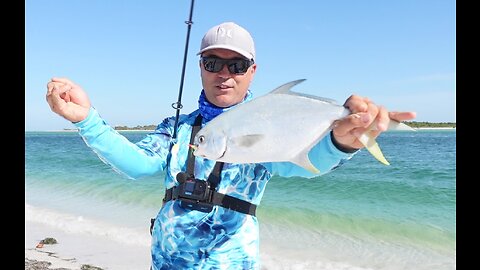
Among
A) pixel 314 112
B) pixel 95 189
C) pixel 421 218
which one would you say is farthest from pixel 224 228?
pixel 95 189

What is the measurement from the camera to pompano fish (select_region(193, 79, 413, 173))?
1.61m

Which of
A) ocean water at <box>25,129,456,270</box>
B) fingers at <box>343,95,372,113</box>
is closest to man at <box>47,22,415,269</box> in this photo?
fingers at <box>343,95,372,113</box>

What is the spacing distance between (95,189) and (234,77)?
18847mm

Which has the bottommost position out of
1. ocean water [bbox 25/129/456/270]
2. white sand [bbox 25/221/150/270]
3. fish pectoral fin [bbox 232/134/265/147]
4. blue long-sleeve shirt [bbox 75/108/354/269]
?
ocean water [bbox 25/129/456/270]

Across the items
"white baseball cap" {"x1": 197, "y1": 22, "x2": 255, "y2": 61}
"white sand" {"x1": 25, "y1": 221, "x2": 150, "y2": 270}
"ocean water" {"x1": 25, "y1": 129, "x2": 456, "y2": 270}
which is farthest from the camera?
"ocean water" {"x1": 25, "y1": 129, "x2": 456, "y2": 270}

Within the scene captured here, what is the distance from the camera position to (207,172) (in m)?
2.54

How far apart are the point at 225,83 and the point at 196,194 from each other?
606 millimetres

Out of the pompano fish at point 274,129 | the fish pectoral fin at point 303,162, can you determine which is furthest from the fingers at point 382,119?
the fish pectoral fin at point 303,162

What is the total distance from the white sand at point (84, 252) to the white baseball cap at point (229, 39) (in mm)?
6483

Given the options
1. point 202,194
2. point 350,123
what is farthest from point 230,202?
point 350,123

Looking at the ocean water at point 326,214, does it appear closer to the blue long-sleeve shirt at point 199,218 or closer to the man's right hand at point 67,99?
the blue long-sleeve shirt at point 199,218

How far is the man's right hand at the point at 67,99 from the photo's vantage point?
1919mm

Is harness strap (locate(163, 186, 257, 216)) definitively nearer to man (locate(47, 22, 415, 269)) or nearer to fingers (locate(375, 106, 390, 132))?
man (locate(47, 22, 415, 269))
